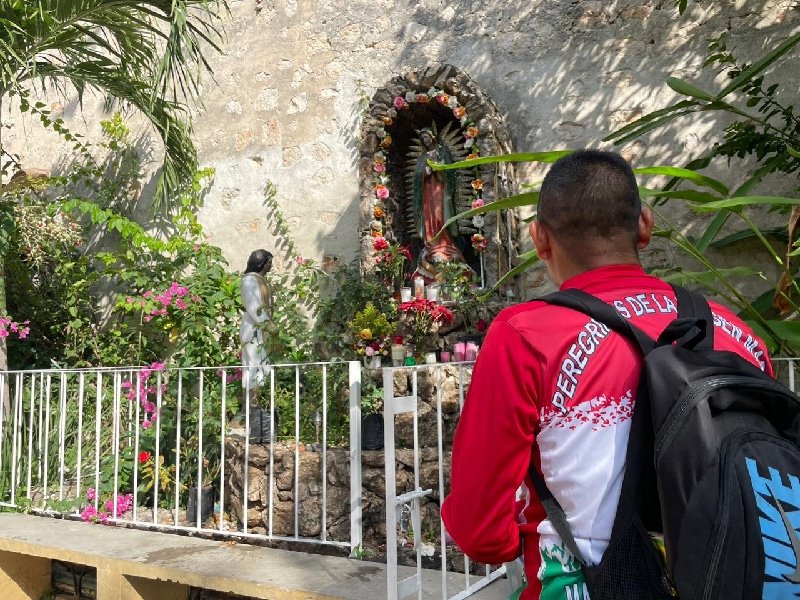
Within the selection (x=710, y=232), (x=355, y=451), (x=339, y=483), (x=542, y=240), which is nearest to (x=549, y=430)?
(x=542, y=240)

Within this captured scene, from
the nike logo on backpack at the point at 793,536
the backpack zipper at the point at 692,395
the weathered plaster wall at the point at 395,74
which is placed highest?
the weathered plaster wall at the point at 395,74

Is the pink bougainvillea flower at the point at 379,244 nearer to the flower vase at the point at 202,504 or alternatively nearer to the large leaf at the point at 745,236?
the flower vase at the point at 202,504

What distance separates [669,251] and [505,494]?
3965 millimetres

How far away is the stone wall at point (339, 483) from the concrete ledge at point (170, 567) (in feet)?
1.93

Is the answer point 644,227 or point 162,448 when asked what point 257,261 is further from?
point 644,227

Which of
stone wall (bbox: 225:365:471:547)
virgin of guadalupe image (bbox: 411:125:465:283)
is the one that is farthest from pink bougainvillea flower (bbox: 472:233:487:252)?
stone wall (bbox: 225:365:471:547)

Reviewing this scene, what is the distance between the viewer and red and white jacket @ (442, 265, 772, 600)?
3.49 feet

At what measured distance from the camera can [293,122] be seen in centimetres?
621

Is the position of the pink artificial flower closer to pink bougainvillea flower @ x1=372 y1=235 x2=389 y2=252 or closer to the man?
pink bougainvillea flower @ x1=372 y1=235 x2=389 y2=252

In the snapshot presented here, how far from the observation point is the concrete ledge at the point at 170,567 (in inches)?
108

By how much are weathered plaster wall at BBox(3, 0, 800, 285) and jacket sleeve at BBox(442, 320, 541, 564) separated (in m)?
3.93

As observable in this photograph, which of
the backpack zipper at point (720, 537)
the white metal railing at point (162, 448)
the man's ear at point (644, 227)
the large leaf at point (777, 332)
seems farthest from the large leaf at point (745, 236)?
the backpack zipper at point (720, 537)

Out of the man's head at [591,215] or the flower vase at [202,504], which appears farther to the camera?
the flower vase at [202,504]

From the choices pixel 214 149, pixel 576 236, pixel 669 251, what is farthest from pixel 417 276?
pixel 576 236
